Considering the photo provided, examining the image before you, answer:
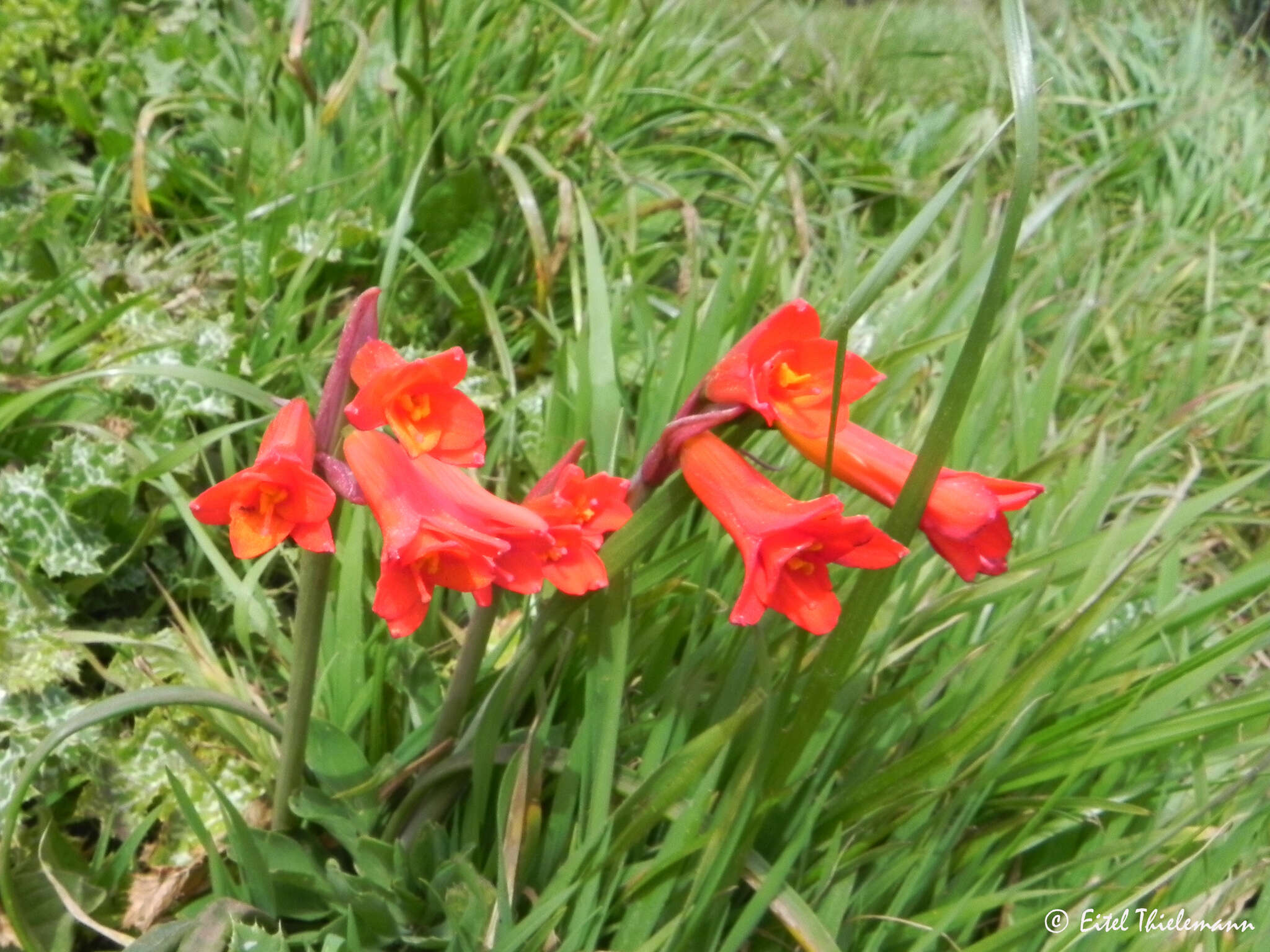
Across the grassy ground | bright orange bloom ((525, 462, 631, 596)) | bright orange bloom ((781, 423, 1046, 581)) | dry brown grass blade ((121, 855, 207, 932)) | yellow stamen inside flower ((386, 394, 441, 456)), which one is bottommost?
dry brown grass blade ((121, 855, 207, 932))

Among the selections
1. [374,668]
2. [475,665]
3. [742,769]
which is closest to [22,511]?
[374,668]

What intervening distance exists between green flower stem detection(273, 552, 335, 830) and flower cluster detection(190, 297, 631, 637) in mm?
118

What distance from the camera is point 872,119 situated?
3.78 meters

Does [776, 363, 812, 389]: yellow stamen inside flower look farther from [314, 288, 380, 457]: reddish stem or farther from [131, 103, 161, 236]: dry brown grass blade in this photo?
[131, 103, 161, 236]: dry brown grass blade

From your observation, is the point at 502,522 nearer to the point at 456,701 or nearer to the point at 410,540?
the point at 410,540

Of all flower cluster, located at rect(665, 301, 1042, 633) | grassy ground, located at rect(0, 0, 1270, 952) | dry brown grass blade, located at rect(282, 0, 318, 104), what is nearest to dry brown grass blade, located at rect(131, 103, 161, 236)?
grassy ground, located at rect(0, 0, 1270, 952)

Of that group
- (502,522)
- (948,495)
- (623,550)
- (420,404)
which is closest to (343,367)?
(420,404)

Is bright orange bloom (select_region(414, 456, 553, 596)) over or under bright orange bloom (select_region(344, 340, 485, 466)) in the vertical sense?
under

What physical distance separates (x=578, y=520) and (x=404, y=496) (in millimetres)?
178

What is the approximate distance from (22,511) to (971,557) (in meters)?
1.40

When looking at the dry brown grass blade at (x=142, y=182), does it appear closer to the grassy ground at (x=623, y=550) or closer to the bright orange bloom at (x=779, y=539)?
the grassy ground at (x=623, y=550)

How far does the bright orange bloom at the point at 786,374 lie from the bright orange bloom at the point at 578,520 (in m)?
0.14

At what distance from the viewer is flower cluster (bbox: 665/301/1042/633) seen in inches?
38.0

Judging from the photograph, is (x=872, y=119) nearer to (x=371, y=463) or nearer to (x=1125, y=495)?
(x=1125, y=495)
